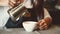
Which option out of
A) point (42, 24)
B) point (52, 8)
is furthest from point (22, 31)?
point (52, 8)

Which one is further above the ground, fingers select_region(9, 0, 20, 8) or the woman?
fingers select_region(9, 0, 20, 8)

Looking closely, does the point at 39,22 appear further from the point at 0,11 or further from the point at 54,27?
the point at 0,11

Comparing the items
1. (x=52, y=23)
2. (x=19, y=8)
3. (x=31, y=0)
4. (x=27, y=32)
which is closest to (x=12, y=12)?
(x=19, y=8)

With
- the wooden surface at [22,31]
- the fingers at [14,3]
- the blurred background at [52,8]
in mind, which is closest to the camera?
the wooden surface at [22,31]

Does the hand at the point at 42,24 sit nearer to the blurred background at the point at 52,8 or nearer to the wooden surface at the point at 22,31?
the wooden surface at the point at 22,31

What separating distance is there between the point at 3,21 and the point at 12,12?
363 mm

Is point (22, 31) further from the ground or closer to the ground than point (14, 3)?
closer to the ground

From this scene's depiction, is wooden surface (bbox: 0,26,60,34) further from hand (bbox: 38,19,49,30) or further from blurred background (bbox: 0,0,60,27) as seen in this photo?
blurred background (bbox: 0,0,60,27)

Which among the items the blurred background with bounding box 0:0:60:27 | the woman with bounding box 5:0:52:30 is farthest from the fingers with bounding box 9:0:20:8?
the blurred background with bounding box 0:0:60:27

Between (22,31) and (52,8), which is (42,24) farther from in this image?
(52,8)

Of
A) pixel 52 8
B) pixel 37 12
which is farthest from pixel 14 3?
pixel 52 8

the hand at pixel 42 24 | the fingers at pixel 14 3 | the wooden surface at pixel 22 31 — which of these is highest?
the fingers at pixel 14 3

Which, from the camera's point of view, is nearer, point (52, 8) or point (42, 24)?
point (42, 24)

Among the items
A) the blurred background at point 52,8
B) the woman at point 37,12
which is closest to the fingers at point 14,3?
the woman at point 37,12
